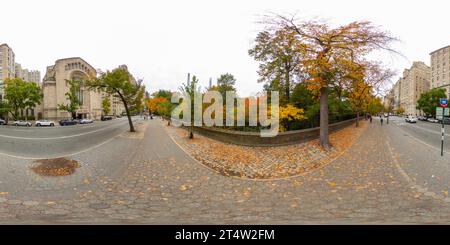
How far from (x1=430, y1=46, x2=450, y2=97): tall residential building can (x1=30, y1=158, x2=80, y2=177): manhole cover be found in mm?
90755

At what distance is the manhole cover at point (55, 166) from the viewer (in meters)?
7.45

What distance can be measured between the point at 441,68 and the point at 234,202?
95.2 metres

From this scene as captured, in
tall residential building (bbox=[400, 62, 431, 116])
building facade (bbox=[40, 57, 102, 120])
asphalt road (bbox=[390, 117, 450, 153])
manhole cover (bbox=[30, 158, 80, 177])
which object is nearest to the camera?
manhole cover (bbox=[30, 158, 80, 177])

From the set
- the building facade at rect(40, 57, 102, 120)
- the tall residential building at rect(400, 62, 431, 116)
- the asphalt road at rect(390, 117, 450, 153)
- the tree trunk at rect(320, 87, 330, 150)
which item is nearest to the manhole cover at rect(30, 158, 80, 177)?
the tree trunk at rect(320, 87, 330, 150)

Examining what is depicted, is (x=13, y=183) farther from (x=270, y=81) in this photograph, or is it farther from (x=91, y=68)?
(x=91, y=68)

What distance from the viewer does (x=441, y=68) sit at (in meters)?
73.6

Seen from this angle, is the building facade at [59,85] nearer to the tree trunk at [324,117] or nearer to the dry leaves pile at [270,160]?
the dry leaves pile at [270,160]

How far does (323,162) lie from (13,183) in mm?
10081

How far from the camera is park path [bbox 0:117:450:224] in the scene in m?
4.65

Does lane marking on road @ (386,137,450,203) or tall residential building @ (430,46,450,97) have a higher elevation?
tall residential building @ (430,46,450,97)

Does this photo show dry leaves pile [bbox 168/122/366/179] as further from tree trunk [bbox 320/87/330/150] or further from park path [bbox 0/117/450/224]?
park path [bbox 0/117/450/224]

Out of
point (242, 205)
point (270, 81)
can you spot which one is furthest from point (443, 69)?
point (242, 205)

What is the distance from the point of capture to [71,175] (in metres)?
7.30

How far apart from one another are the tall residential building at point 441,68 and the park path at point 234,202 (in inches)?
3386
